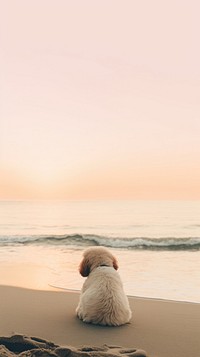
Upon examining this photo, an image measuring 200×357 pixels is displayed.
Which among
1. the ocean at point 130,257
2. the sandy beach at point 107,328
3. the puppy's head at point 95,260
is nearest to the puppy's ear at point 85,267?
the puppy's head at point 95,260

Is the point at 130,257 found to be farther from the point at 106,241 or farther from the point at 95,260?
the point at 95,260

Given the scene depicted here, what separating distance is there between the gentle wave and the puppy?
11.8 meters

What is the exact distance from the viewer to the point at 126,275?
9.22 meters

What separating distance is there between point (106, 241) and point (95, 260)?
14.1 metres

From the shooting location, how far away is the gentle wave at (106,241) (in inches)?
680

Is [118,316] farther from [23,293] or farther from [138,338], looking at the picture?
[23,293]

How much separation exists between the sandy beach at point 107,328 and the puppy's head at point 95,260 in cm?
57

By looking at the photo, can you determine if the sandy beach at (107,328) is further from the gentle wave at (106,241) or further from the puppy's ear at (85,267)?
the gentle wave at (106,241)

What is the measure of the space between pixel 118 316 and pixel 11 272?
4.97 meters

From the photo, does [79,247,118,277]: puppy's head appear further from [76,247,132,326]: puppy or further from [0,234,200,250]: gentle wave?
[0,234,200,250]: gentle wave

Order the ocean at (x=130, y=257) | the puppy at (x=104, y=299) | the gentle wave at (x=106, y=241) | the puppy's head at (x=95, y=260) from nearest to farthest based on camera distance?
the puppy at (x=104, y=299)
the puppy's head at (x=95, y=260)
the ocean at (x=130, y=257)
the gentle wave at (x=106, y=241)

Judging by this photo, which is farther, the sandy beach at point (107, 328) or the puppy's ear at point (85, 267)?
the puppy's ear at point (85, 267)

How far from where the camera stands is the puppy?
185 inches

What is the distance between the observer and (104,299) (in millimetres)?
4676
